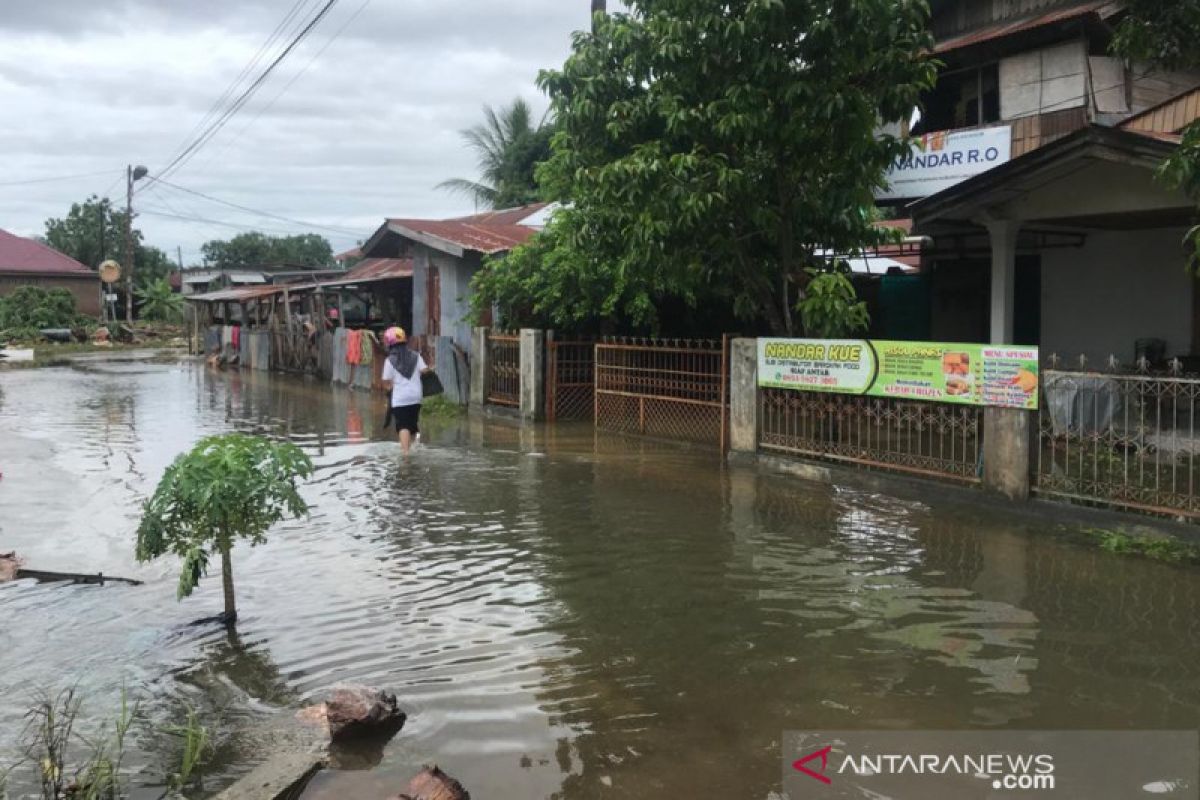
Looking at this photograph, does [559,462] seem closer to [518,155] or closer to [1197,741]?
[1197,741]

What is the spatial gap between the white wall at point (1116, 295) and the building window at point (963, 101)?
314 cm

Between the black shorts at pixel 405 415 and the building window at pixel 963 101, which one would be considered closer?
the black shorts at pixel 405 415

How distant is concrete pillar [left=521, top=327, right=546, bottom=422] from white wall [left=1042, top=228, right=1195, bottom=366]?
26.3 feet

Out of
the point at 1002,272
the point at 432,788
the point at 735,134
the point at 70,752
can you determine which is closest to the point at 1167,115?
the point at 1002,272

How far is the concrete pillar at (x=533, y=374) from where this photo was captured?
637 inches

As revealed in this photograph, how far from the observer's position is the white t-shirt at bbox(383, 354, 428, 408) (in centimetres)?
1245

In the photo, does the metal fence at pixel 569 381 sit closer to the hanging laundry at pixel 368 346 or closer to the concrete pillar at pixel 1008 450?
the hanging laundry at pixel 368 346

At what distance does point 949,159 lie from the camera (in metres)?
17.0

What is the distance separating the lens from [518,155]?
3716 cm

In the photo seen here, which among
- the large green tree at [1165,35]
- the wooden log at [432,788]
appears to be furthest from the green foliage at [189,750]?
the large green tree at [1165,35]

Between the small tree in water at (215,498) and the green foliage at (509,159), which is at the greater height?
the green foliage at (509,159)

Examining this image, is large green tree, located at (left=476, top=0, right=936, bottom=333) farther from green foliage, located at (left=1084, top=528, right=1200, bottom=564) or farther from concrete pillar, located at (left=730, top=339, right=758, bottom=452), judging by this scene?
green foliage, located at (left=1084, top=528, right=1200, bottom=564)

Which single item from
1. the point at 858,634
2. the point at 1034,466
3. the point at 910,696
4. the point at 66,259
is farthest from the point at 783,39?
the point at 66,259

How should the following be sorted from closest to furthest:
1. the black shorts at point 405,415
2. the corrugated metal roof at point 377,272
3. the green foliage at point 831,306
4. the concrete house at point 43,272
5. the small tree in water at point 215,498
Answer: the small tree in water at point 215,498, the green foliage at point 831,306, the black shorts at point 405,415, the corrugated metal roof at point 377,272, the concrete house at point 43,272
